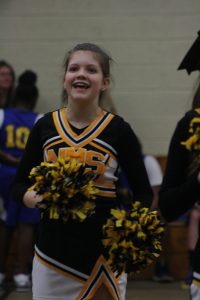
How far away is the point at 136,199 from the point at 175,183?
45 cm

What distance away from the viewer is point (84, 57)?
3.32m

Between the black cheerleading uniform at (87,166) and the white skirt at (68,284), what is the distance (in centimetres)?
2

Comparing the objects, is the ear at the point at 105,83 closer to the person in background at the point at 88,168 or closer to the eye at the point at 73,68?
the person in background at the point at 88,168

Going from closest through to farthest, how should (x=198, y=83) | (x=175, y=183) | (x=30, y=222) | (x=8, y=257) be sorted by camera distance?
(x=175, y=183) < (x=198, y=83) < (x=30, y=222) < (x=8, y=257)

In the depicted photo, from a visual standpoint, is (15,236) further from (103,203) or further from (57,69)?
(103,203)

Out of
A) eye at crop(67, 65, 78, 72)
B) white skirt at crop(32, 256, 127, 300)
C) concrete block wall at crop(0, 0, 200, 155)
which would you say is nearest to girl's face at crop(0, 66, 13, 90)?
concrete block wall at crop(0, 0, 200, 155)

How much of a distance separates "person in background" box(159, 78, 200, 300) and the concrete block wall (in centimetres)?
421

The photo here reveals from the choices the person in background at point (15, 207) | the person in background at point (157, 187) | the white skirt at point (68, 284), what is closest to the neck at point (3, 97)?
the person in background at point (15, 207)

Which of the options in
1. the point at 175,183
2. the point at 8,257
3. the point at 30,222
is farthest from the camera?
the point at 8,257

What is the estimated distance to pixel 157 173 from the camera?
6.73 m

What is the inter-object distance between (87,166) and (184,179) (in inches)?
19.1

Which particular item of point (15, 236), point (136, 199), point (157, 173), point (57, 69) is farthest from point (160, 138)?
point (136, 199)

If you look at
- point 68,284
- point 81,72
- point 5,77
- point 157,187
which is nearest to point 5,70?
point 5,77

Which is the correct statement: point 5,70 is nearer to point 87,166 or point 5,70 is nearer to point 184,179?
point 87,166
